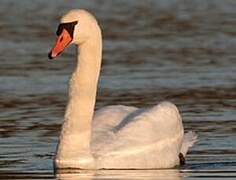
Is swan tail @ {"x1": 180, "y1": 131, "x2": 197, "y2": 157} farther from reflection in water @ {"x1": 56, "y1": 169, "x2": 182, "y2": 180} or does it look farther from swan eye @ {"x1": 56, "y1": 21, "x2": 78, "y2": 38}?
swan eye @ {"x1": 56, "y1": 21, "x2": 78, "y2": 38}

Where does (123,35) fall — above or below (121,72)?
below

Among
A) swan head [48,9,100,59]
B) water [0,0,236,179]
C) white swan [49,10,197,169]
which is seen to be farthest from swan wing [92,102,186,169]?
swan head [48,9,100,59]

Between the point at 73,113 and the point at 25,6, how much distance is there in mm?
19890

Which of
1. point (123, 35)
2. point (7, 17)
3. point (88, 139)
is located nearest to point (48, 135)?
point (88, 139)

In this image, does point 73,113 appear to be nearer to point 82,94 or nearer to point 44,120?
point 82,94

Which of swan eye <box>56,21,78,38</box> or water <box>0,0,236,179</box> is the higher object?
swan eye <box>56,21,78,38</box>

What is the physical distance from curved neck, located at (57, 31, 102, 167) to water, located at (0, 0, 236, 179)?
0.38 metres

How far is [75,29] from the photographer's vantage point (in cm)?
1470

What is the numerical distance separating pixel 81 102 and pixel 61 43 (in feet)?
2.52

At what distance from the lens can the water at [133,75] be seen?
50.2ft

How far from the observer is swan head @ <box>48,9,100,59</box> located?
47.8ft

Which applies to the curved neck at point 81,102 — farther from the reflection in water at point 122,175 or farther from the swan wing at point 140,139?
the reflection in water at point 122,175

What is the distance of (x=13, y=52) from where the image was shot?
25266mm

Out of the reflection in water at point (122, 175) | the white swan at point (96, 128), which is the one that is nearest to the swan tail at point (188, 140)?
the white swan at point (96, 128)
